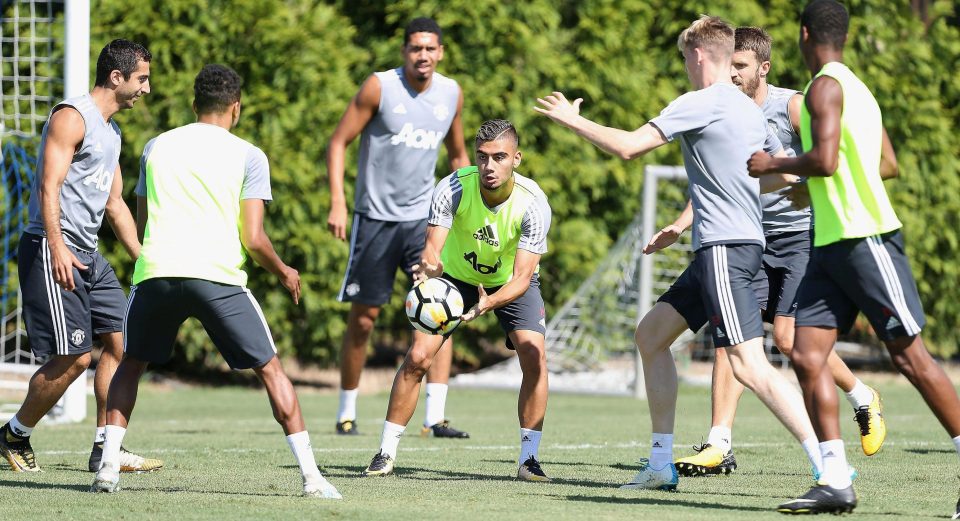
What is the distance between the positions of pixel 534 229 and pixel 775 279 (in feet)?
4.96

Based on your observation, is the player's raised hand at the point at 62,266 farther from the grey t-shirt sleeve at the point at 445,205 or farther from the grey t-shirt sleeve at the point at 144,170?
the grey t-shirt sleeve at the point at 445,205

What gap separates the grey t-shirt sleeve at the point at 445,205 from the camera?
22.3 feet

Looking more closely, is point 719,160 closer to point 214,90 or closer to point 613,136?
point 613,136

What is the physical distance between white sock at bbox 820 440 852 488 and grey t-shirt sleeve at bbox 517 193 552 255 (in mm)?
1956

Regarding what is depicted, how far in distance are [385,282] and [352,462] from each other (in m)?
2.13

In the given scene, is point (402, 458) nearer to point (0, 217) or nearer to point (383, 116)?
point (383, 116)

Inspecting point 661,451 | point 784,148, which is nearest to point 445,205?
point 661,451

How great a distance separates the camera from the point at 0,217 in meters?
12.1

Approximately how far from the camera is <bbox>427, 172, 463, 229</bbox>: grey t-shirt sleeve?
6793 mm

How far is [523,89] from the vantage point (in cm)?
1350

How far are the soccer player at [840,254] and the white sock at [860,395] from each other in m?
1.73

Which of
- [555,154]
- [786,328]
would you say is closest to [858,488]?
[786,328]

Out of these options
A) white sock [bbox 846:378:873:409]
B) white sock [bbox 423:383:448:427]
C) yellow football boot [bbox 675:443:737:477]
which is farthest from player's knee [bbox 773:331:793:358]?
white sock [bbox 423:383:448:427]

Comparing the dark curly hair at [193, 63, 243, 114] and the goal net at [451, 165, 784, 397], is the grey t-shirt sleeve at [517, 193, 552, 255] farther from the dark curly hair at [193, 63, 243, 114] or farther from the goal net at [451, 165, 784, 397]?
the goal net at [451, 165, 784, 397]
